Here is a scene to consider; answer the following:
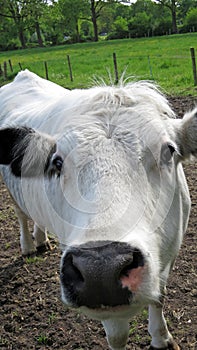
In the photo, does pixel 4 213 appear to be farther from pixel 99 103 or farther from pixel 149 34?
pixel 149 34

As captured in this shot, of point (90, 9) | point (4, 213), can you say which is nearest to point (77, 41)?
point (90, 9)

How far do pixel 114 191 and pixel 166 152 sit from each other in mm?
517

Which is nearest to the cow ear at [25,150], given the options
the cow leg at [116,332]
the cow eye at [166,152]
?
the cow eye at [166,152]

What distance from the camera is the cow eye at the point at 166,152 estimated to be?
2.37m

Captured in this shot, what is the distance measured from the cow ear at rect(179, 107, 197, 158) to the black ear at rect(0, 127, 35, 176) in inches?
37.8

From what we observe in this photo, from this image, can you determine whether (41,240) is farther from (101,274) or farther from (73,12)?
(73,12)

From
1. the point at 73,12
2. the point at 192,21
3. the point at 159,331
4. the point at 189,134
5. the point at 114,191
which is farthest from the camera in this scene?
the point at 73,12

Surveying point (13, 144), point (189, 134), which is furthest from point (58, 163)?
point (189, 134)

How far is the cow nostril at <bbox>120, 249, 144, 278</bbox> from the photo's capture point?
1828mm

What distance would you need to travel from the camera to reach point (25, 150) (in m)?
2.77

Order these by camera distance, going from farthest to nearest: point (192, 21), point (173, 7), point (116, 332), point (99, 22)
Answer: point (99, 22), point (173, 7), point (192, 21), point (116, 332)

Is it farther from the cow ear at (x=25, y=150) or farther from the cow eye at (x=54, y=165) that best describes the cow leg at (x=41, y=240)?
the cow eye at (x=54, y=165)

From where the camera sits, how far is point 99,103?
2617 mm

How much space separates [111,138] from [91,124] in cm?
19
